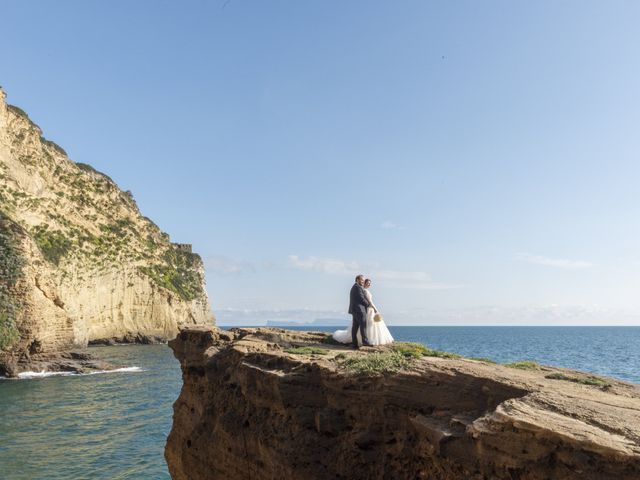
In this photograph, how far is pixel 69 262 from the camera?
64.5 metres

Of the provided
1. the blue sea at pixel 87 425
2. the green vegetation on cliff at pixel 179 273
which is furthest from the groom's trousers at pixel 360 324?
the green vegetation on cliff at pixel 179 273

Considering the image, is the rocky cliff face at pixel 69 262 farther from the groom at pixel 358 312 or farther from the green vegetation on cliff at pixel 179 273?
the groom at pixel 358 312

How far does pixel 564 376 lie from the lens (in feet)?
27.6

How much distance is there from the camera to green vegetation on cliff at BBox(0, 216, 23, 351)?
133ft

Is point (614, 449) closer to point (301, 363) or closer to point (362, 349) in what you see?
point (301, 363)

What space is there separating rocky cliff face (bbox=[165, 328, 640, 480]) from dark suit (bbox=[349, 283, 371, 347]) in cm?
76

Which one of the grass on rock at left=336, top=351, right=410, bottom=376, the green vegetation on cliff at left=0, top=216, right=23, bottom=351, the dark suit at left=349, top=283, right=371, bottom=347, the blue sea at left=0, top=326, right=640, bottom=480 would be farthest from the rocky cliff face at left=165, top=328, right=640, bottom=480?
the green vegetation on cliff at left=0, top=216, right=23, bottom=351

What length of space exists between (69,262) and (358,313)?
205ft

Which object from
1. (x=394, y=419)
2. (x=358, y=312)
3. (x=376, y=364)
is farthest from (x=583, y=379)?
(x=358, y=312)

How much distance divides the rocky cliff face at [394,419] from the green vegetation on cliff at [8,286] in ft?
117

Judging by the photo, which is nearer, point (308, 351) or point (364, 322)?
point (308, 351)

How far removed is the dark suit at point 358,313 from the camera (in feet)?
39.5

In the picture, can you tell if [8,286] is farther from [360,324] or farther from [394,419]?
[394,419]

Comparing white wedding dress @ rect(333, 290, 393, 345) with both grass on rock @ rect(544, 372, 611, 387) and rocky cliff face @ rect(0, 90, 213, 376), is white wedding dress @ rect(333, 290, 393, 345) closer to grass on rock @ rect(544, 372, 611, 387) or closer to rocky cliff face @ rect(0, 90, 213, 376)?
grass on rock @ rect(544, 372, 611, 387)
